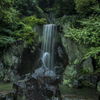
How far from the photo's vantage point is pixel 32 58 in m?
11.2

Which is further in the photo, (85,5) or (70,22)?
(70,22)

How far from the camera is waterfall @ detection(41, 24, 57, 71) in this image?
36.8 feet

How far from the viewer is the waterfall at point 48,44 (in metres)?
11.2

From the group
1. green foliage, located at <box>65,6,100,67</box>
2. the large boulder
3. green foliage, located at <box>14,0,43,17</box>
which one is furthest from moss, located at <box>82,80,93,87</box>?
green foliage, located at <box>14,0,43,17</box>

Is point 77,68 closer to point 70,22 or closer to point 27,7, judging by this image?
point 70,22

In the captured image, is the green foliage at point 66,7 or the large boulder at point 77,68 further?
the green foliage at point 66,7

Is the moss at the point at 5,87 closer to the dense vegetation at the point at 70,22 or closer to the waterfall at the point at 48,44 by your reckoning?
the dense vegetation at the point at 70,22

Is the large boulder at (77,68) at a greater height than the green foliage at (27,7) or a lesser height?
lesser

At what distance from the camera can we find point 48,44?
11.8 meters

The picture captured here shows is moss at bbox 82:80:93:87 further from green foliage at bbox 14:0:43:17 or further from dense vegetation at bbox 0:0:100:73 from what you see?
green foliage at bbox 14:0:43:17

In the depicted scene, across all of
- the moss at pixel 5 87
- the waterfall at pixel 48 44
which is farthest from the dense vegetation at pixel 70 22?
the moss at pixel 5 87

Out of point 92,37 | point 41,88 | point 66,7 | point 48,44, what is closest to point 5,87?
point 41,88

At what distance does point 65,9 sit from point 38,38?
14.2 ft

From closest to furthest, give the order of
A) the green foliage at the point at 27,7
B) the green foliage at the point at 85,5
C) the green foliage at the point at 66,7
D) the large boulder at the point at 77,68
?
the large boulder at the point at 77,68, the green foliage at the point at 85,5, the green foliage at the point at 66,7, the green foliage at the point at 27,7
